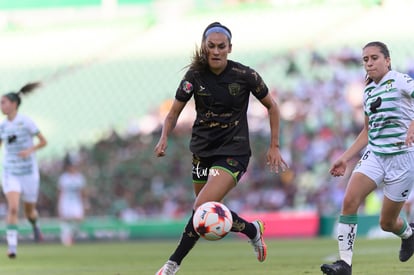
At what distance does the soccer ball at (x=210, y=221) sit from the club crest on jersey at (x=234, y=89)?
115 cm

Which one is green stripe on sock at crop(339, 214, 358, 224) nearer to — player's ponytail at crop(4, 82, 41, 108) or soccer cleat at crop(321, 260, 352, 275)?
soccer cleat at crop(321, 260, 352, 275)

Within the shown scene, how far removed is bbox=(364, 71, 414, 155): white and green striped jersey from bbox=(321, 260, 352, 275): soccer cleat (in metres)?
1.17

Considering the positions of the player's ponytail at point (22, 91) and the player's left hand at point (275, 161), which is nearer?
the player's left hand at point (275, 161)

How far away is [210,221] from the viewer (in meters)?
8.21

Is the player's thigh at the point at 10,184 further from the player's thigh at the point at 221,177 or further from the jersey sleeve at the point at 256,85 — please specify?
the jersey sleeve at the point at 256,85

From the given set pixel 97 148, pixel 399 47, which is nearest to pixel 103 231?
pixel 97 148

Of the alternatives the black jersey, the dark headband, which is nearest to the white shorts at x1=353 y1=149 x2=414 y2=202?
the black jersey

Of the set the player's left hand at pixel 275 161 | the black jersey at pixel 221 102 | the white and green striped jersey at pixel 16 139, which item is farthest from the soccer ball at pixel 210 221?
the white and green striped jersey at pixel 16 139

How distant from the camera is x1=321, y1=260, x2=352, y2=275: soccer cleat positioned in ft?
26.3

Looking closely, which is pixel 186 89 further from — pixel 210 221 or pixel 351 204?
pixel 351 204

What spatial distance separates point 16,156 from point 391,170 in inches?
356

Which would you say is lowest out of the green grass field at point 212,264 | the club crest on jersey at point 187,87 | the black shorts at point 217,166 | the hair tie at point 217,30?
the green grass field at point 212,264

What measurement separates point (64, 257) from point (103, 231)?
9.21 meters

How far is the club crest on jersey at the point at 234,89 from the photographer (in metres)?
8.79
